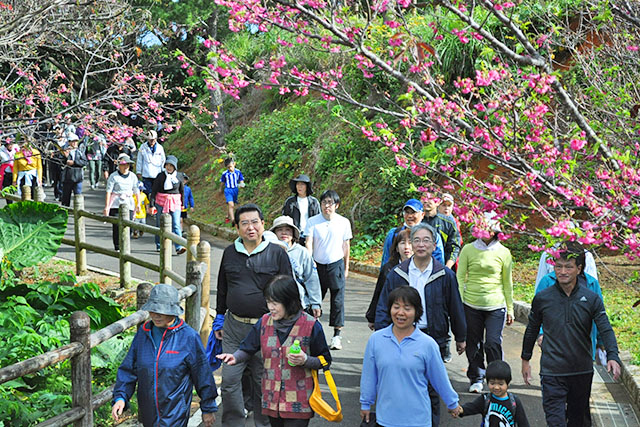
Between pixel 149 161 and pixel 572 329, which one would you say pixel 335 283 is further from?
pixel 149 161

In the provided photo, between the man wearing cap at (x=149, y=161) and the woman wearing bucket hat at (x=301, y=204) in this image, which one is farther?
the man wearing cap at (x=149, y=161)

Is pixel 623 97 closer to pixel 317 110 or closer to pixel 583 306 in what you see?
pixel 583 306

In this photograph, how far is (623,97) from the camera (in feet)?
21.6

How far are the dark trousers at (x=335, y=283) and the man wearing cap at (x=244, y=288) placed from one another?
2736mm

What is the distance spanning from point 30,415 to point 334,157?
12.3 meters

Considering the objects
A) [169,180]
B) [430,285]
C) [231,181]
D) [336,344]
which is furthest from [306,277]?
[231,181]

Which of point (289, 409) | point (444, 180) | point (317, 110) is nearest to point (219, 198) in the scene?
point (317, 110)

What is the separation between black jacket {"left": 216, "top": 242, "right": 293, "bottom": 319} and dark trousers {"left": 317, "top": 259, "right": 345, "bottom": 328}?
273 centimetres

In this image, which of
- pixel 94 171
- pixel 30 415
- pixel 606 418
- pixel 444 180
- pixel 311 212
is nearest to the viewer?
pixel 30 415

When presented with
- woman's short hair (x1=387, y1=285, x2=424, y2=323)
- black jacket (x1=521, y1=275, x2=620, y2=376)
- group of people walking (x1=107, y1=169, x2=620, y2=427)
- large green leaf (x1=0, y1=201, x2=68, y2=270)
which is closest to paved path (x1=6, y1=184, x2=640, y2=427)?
group of people walking (x1=107, y1=169, x2=620, y2=427)

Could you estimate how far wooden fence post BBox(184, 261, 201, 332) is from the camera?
7.16 m

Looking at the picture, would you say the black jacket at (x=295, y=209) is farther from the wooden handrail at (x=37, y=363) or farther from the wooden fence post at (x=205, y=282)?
the wooden handrail at (x=37, y=363)

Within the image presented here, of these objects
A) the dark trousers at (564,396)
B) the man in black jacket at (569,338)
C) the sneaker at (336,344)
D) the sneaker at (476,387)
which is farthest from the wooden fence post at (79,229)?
the dark trousers at (564,396)

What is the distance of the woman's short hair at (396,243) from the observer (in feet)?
24.3
